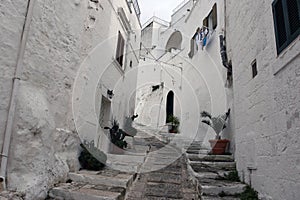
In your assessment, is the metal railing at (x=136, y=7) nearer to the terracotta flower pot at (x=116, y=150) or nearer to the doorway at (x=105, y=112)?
the doorway at (x=105, y=112)

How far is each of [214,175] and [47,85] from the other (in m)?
3.25

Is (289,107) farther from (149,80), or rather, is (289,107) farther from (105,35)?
(149,80)

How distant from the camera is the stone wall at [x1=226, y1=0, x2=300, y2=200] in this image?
7.04 ft

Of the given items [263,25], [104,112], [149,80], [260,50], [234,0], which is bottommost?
[104,112]

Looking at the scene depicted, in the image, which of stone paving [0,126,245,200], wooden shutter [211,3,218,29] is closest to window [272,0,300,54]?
stone paving [0,126,245,200]

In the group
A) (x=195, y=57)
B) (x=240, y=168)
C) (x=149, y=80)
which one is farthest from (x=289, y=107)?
(x=149, y=80)

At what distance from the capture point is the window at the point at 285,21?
6.96 ft

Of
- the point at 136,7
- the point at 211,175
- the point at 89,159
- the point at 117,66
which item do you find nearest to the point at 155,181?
the point at 211,175

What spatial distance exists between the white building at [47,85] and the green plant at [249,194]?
9.54 ft

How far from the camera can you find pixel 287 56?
222 centimetres

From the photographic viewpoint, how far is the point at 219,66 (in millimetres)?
6043

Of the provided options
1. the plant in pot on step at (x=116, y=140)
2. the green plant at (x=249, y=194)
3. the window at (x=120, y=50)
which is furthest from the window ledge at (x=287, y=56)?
the window at (x=120, y=50)

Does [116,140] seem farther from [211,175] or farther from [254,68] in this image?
[254,68]

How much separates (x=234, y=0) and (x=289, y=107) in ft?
10.8
